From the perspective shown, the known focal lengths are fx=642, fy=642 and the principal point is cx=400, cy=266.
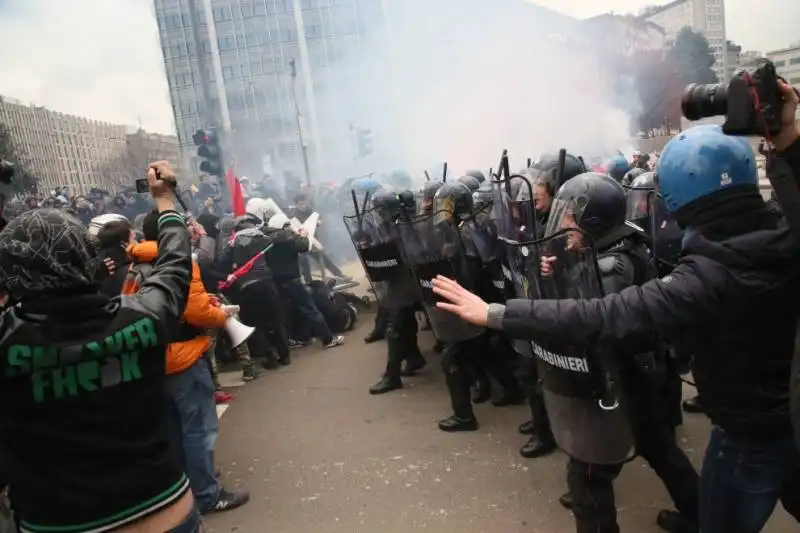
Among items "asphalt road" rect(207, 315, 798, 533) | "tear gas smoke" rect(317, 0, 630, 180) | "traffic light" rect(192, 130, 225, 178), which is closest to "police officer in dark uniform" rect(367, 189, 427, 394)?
"asphalt road" rect(207, 315, 798, 533)

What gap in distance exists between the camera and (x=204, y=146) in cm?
1205

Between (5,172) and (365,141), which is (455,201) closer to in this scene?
(5,172)

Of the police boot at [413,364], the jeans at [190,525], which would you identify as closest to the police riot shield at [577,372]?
the jeans at [190,525]

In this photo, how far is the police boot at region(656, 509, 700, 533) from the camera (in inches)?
113

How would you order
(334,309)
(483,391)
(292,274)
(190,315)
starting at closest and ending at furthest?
(190,315), (483,391), (292,274), (334,309)

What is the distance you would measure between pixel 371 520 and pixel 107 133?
3027cm

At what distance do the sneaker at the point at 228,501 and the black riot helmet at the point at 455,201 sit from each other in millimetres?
2250

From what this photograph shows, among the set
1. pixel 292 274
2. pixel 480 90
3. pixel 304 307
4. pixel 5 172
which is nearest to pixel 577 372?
pixel 5 172

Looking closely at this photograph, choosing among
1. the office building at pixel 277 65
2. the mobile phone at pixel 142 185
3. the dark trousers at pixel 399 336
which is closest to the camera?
the mobile phone at pixel 142 185

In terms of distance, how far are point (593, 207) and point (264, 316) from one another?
175 inches

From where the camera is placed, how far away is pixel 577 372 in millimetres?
2232

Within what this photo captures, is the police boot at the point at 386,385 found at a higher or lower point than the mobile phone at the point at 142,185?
lower

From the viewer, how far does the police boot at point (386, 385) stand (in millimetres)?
5473

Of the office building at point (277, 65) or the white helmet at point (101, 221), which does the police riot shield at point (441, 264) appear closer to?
the white helmet at point (101, 221)
